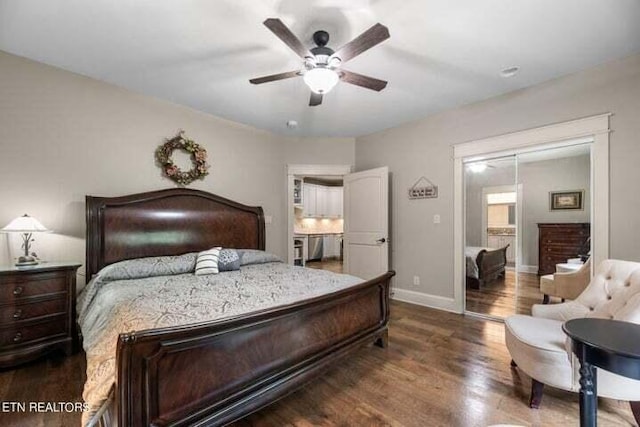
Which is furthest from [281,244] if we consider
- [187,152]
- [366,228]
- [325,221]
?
[325,221]

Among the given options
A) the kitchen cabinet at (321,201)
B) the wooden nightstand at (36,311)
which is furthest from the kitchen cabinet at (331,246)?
the wooden nightstand at (36,311)

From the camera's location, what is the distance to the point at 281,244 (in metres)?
4.66

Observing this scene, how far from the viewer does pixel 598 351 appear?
42.4 inches

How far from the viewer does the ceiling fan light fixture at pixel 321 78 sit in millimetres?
1992

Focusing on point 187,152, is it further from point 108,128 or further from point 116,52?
point 116,52

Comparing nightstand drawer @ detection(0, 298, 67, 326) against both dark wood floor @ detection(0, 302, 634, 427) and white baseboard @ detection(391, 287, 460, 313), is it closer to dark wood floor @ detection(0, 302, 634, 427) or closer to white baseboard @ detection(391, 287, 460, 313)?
dark wood floor @ detection(0, 302, 634, 427)

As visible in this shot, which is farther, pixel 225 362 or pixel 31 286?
pixel 31 286

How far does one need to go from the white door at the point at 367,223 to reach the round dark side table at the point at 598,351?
2929 mm

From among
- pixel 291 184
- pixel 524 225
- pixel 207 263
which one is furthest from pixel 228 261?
pixel 524 225

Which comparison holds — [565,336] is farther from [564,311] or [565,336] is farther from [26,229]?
[26,229]

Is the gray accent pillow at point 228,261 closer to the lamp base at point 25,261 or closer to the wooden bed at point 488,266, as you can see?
the lamp base at point 25,261

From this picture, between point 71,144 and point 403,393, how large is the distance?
3.67 m

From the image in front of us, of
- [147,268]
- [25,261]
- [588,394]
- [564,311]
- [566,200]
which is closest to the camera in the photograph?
[588,394]

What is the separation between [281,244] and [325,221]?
445 cm
